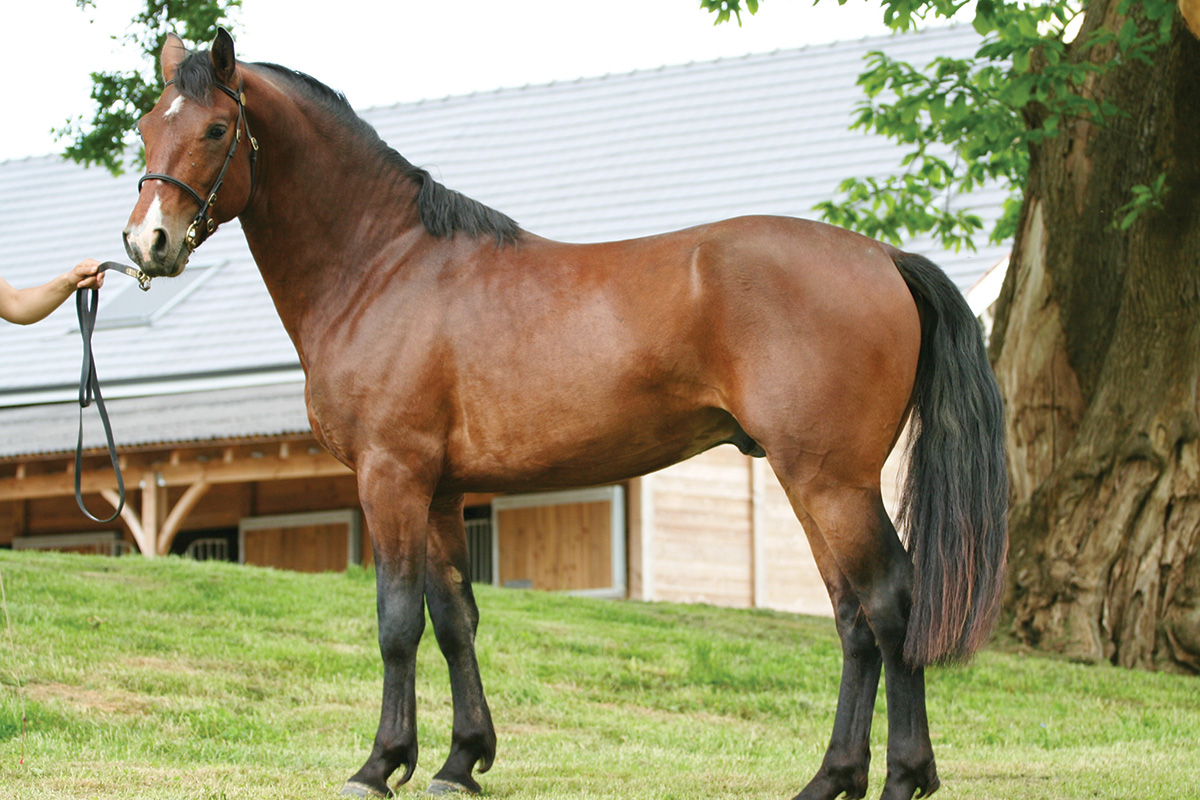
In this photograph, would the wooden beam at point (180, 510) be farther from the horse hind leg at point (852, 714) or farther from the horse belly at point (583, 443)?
the horse hind leg at point (852, 714)

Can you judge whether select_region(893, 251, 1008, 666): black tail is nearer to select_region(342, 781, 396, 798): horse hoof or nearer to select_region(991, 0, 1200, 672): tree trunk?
select_region(342, 781, 396, 798): horse hoof

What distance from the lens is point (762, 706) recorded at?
789 centimetres

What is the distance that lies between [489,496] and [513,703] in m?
9.42

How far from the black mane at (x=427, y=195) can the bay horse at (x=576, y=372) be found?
0.01 m

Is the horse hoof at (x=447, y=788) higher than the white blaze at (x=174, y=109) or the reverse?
the reverse

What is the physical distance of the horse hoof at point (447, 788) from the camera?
470cm

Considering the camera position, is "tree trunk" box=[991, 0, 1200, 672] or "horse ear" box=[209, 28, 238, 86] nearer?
"horse ear" box=[209, 28, 238, 86]

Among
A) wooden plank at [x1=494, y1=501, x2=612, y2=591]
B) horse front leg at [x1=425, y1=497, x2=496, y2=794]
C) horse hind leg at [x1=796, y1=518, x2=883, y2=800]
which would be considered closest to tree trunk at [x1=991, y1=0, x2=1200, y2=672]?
horse hind leg at [x1=796, y1=518, x2=883, y2=800]

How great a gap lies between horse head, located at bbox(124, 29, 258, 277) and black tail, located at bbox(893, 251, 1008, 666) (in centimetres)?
245

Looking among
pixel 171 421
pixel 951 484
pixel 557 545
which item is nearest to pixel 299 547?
pixel 171 421

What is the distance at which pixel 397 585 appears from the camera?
15.2ft

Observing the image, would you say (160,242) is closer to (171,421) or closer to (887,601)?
(887,601)

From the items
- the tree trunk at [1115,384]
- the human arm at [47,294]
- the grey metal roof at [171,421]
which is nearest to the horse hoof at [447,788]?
the human arm at [47,294]

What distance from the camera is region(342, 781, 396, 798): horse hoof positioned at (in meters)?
4.47
